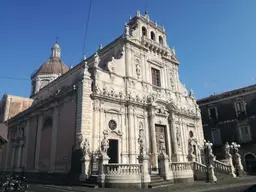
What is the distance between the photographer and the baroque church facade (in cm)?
1669

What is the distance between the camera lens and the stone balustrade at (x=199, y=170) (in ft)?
54.0

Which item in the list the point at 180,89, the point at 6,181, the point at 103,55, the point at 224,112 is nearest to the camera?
the point at 6,181

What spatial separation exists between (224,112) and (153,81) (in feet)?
43.2

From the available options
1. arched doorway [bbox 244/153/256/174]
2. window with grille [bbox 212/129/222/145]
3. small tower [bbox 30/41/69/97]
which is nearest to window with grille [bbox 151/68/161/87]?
window with grille [bbox 212/129/222/145]

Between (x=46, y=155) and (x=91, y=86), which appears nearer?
(x=91, y=86)

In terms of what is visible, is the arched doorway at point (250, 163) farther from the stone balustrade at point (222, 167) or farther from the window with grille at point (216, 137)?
the stone balustrade at point (222, 167)

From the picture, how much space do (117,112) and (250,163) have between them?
18827mm

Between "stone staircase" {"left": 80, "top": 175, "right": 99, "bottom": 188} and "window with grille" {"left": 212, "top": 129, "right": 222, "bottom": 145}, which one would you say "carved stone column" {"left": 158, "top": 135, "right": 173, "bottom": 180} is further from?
"window with grille" {"left": 212, "top": 129, "right": 222, "bottom": 145}

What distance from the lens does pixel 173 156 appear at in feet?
69.5

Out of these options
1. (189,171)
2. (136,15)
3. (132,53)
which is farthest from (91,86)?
(136,15)

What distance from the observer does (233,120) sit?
95.9 feet

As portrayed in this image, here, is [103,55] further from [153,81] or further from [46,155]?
[46,155]

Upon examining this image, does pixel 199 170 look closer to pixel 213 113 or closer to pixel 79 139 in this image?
pixel 79 139

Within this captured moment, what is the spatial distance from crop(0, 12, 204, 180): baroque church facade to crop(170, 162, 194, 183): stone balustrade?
2.83m
